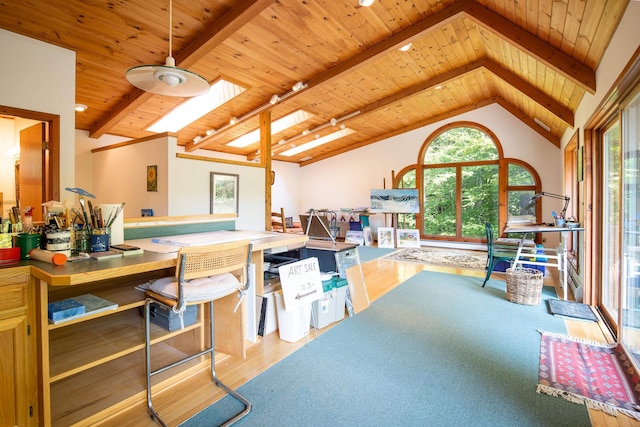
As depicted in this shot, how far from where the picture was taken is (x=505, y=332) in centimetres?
287

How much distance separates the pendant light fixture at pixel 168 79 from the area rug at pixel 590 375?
9.57 ft

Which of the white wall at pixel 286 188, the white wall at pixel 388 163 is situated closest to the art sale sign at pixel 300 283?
the white wall at pixel 388 163

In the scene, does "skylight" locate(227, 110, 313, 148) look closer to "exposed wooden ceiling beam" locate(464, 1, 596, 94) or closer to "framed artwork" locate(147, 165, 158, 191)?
"framed artwork" locate(147, 165, 158, 191)

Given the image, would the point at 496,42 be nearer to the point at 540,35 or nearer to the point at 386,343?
the point at 540,35

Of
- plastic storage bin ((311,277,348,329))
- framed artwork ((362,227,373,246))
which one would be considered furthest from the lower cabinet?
framed artwork ((362,227,373,246))

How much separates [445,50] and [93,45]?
14.6 ft

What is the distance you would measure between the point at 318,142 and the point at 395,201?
8.56 ft

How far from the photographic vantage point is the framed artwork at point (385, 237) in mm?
7844

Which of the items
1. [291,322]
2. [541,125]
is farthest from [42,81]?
[541,125]

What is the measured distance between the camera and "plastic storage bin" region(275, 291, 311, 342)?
2656mm

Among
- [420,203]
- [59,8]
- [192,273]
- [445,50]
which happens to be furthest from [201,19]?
[420,203]

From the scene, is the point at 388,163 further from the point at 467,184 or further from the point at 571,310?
the point at 571,310

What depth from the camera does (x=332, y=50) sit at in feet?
14.1

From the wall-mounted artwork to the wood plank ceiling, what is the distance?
1.99m
